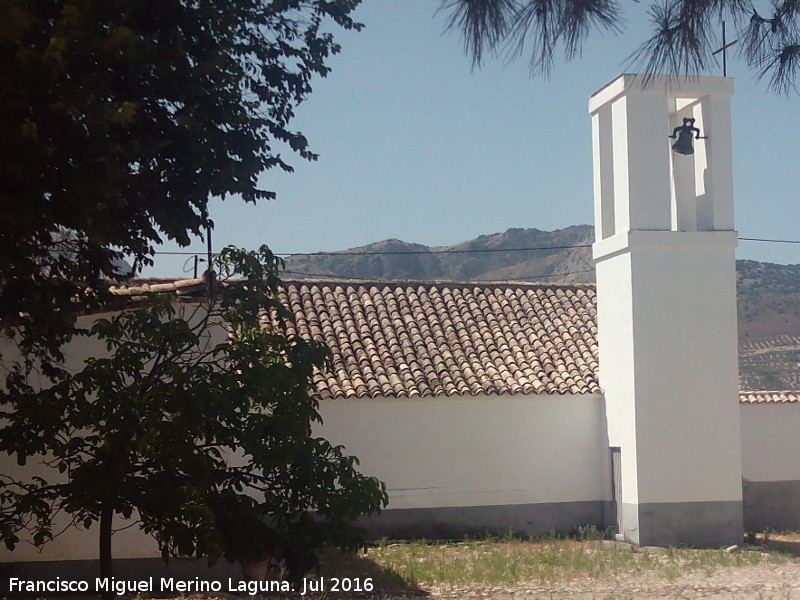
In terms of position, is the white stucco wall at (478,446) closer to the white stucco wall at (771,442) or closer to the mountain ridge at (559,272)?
the white stucco wall at (771,442)

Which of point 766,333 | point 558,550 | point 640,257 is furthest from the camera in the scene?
point 766,333

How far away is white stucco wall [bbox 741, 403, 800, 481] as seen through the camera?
17.2 m

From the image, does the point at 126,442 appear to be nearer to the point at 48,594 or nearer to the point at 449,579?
the point at 48,594

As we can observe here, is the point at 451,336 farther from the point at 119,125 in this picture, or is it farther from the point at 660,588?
the point at 119,125

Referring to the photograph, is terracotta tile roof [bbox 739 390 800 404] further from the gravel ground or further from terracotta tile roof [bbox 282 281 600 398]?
the gravel ground

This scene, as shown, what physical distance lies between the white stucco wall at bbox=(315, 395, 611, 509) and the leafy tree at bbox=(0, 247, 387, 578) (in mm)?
7877

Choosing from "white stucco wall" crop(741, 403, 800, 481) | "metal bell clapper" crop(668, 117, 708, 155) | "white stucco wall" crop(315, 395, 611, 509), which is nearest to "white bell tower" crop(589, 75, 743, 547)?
"metal bell clapper" crop(668, 117, 708, 155)

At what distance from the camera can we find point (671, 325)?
15.5 meters

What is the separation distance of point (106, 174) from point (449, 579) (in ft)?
25.4

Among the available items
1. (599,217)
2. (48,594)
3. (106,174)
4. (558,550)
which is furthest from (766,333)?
(106,174)

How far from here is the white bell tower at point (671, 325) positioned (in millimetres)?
15211

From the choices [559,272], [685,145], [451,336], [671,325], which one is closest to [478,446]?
[451,336]

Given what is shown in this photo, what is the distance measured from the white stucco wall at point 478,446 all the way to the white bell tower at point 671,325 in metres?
0.74

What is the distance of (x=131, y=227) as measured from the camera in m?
6.89
